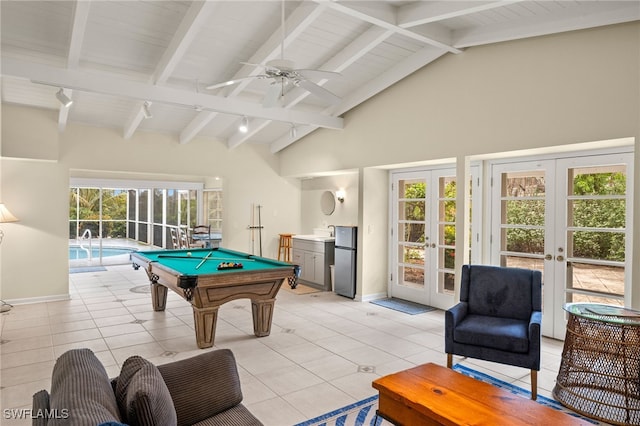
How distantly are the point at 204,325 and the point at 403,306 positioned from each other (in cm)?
311

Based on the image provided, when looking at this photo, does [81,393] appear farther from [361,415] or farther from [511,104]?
[511,104]

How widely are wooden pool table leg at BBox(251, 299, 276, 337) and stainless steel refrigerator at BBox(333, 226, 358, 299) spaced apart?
2.20 m

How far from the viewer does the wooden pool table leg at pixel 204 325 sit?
4289 millimetres

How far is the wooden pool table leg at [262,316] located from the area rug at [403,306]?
2131 millimetres

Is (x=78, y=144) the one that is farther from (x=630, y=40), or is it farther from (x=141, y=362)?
(x=630, y=40)

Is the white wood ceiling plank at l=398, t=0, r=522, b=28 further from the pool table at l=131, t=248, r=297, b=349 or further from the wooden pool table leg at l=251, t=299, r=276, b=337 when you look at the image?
the wooden pool table leg at l=251, t=299, r=276, b=337

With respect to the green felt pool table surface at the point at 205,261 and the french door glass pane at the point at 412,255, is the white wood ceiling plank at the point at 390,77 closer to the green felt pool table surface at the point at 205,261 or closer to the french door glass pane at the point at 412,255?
the french door glass pane at the point at 412,255

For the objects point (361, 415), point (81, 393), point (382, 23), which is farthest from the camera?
point (382, 23)

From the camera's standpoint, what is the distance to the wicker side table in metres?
2.99

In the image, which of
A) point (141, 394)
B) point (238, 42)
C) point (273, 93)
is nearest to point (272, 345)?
point (273, 93)

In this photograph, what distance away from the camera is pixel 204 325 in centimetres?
432

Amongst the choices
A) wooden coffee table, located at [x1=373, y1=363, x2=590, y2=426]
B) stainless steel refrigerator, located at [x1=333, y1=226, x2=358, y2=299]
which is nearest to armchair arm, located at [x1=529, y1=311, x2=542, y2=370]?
wooden coffee table, located at [x1=373, y1=363, x2=590, y2=426]

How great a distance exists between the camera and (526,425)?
6.88 feet

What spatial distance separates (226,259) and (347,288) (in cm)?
230
